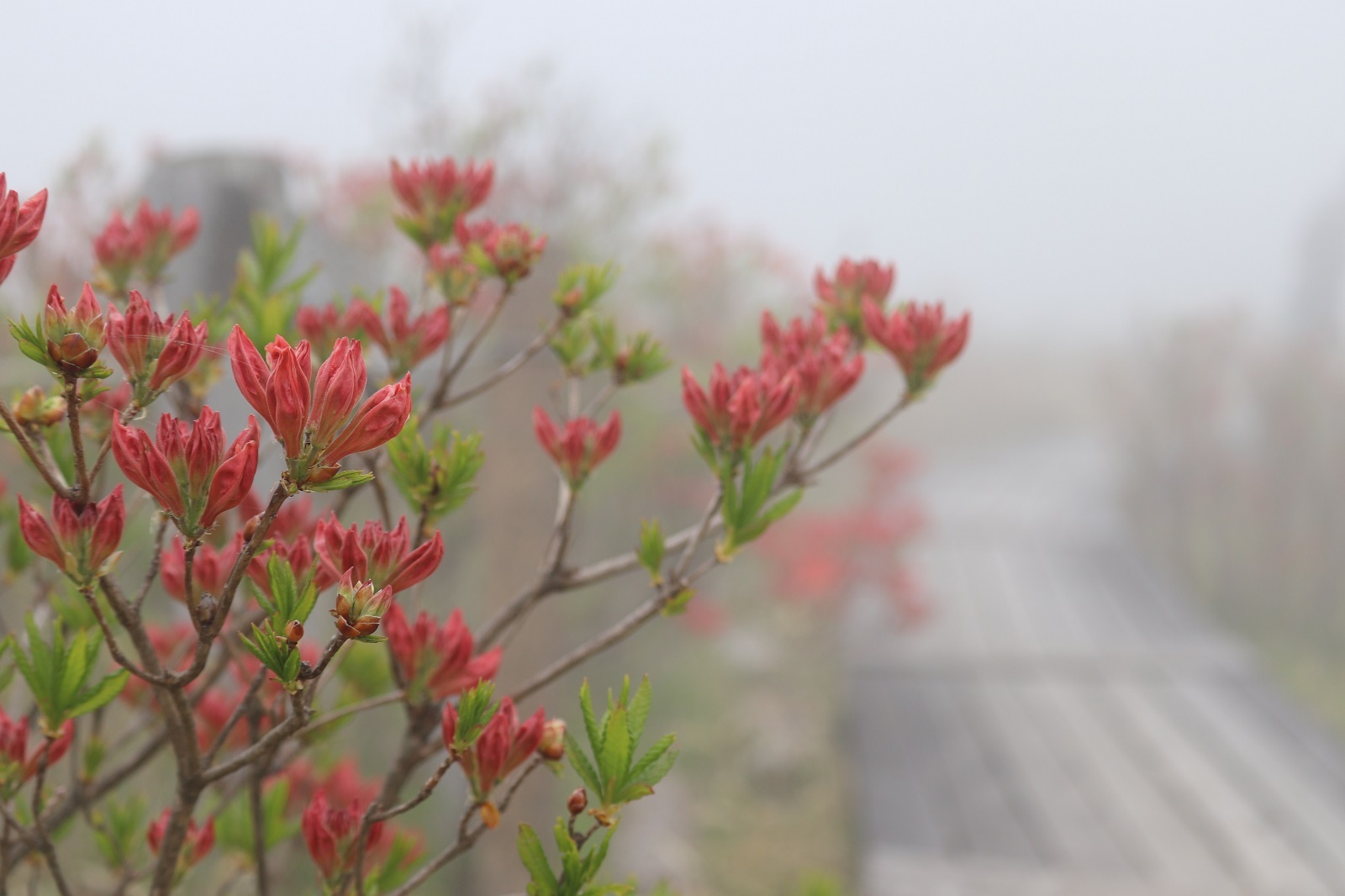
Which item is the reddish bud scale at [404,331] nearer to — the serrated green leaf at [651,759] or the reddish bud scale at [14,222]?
the reddish bud scale at [14,222]

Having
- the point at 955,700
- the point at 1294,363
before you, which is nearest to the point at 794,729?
the point at 955,700

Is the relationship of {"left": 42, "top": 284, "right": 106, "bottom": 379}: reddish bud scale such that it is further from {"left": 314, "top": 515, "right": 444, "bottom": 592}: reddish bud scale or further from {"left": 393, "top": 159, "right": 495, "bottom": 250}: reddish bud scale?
{"left": 393, "top": 159, "right": 495, "bottom": 250}: reddish bud scale

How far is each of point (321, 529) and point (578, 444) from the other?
225 millimetres

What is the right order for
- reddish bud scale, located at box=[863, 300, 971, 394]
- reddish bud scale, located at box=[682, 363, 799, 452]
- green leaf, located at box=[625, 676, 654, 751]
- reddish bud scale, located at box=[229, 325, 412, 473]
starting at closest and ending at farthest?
reddish bud scale, located at box=[229, 325, 412, 473] → green leaf, located at box=[625, 676, 654, 751] → reddish bud scale, located at box=[682, 363, 799, 452] → reddish bud scale, located at box=[863, 300, 971, 394]

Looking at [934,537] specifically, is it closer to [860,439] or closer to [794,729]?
[794,729]

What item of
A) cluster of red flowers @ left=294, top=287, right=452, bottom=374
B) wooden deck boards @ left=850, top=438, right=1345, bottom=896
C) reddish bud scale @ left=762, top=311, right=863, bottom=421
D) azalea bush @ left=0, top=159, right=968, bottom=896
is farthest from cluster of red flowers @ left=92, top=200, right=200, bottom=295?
wooden deck boards @ left=850, top=438, right=1345, bottom=896

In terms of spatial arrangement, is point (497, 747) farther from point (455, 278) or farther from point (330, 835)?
point (455, 278)

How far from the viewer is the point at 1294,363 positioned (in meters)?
5.88

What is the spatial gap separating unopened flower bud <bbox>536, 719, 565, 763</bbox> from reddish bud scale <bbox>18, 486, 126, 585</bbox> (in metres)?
0.21

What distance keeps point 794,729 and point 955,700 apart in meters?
0.85

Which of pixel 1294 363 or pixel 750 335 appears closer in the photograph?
pixel 750 335

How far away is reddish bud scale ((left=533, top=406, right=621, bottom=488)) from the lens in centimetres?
59

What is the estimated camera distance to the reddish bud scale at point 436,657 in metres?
0.50

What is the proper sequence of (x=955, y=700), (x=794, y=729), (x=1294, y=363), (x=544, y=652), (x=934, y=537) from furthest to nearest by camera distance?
(x=934, y=537), (x=1294, y=363), (x=955, y=700), (x=794, y=729), (x=544, y=652)
